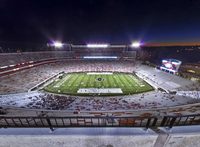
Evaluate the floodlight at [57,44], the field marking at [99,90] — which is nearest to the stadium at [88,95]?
the field marking at [99,90]

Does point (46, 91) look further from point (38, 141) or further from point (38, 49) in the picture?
A: point (38, 49)

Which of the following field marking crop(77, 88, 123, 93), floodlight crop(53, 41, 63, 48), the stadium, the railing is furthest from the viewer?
floodlight crop(53, 41, 63, 48)

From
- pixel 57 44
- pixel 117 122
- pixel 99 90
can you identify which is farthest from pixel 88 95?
pixel 57 44

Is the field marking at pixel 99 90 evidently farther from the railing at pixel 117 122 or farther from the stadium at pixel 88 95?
the railing at pixel 117 122

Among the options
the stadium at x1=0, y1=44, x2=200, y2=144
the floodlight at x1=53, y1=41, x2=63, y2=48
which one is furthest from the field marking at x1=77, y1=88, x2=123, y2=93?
the floodlight at x1=53, y1=41, x2=63, y2=48

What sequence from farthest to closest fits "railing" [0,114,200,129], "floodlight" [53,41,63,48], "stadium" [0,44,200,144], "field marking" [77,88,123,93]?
"floodlight" [53,41,63,48] → "field marking" [77,88,123,93] → "stadium" [0,44,200,144] → "railing" [0,114,200,129]

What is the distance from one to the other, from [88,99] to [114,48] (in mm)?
56927

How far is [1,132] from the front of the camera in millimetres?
4219

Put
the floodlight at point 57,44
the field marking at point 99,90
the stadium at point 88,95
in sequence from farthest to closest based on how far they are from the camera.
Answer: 1. the floodlight at point 57,44
2. the field marking at point 99,90
3. the stadium at point 88,95

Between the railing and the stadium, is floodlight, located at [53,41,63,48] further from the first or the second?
the railing

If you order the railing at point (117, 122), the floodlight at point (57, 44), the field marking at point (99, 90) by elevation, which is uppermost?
the railing at point (117, 122)

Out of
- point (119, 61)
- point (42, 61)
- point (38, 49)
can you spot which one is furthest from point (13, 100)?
point (119, 61)

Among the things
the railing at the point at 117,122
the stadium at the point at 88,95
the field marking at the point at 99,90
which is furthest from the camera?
the field marking at the point at 99,90

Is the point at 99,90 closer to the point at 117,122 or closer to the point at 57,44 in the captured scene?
the point at 117,122
